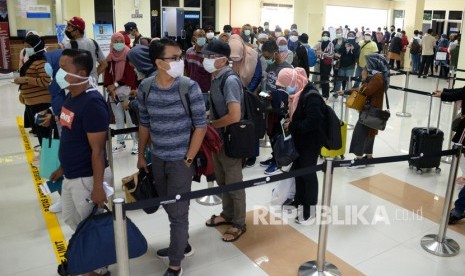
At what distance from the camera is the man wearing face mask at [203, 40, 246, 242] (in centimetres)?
329

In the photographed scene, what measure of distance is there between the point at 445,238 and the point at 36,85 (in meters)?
4.57

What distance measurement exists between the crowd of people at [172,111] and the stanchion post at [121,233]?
0.46 m

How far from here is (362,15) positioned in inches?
1030

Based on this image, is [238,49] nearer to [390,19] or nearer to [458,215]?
[458,215]

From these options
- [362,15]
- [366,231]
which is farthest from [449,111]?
[362,15]

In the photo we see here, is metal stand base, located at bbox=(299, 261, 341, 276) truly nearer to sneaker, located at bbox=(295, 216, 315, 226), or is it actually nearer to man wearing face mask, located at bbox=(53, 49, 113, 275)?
sneaker, located at bbox=(295, 216, 315, 226)

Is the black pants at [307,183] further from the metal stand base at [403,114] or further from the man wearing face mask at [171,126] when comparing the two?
the metal stand base at [403,114]

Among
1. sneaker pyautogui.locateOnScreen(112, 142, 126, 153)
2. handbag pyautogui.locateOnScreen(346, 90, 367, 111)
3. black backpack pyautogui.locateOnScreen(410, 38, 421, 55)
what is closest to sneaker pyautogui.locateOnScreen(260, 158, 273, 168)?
handbag pyautogui.locateOnScreen(346, 90, 367, 111)

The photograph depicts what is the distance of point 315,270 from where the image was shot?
3.28 meters

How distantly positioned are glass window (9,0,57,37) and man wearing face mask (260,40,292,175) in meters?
11.4

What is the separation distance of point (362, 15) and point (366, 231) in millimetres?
24663

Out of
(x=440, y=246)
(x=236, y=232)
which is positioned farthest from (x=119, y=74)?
(x=440, y=246)

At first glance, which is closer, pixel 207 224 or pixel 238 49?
pixel 207 224

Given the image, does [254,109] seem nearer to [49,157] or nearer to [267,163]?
[49,157]
